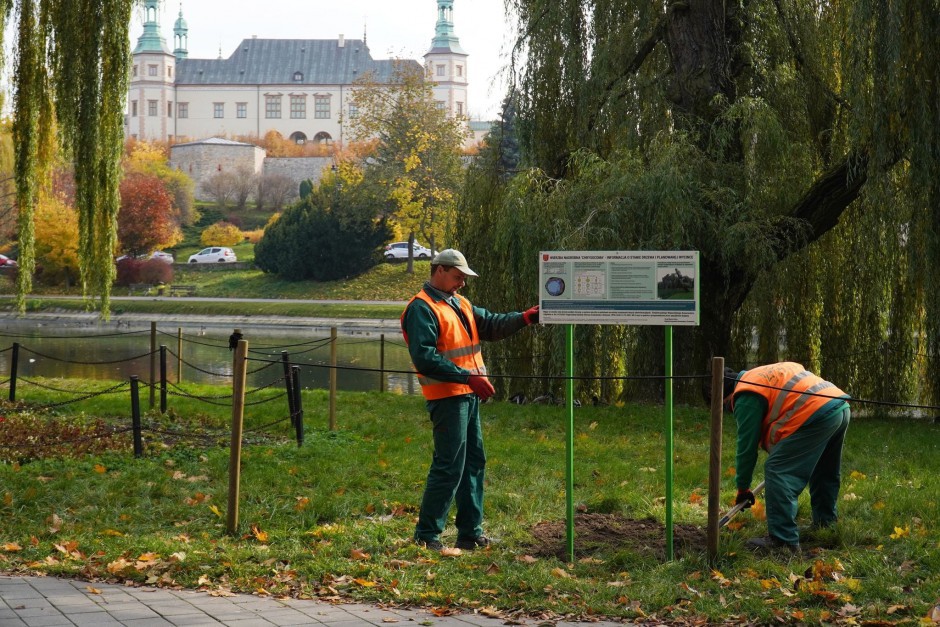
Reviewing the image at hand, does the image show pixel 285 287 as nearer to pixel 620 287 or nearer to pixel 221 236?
pixel 221 236

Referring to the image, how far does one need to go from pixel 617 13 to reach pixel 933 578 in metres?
10.0

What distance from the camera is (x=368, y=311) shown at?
131ft

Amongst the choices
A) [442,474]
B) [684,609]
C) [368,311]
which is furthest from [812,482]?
[368,311]

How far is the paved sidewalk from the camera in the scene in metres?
5.01

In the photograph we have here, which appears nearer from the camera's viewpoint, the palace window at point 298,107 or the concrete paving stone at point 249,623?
the concrete paving stone at point 249,623

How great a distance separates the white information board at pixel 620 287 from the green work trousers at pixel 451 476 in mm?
791

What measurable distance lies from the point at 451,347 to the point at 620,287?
3.72ft

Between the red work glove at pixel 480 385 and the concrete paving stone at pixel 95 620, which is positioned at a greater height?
the red work glove at pixel 480 385

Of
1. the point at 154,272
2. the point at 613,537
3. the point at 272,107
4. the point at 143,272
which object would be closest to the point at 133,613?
the point at 613,537

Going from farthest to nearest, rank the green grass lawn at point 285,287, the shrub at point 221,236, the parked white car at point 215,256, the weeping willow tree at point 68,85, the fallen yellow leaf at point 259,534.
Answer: the shrub at point 221,236 → the parked white car at point 215,256 → the green grass lawn at point 285,287 → the weeping willow tree at point 68,85 → the fallen yellow leaf at point 259,534

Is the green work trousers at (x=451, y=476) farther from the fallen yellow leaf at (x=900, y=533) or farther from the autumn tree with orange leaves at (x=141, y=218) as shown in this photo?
the autumn tree with orange leaves at (x=141, y=218)

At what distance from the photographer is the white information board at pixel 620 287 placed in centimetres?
646

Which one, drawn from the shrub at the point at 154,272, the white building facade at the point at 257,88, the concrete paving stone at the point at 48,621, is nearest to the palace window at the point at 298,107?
the white building facade at the point at 257,88

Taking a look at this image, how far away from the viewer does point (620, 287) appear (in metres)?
6.54
